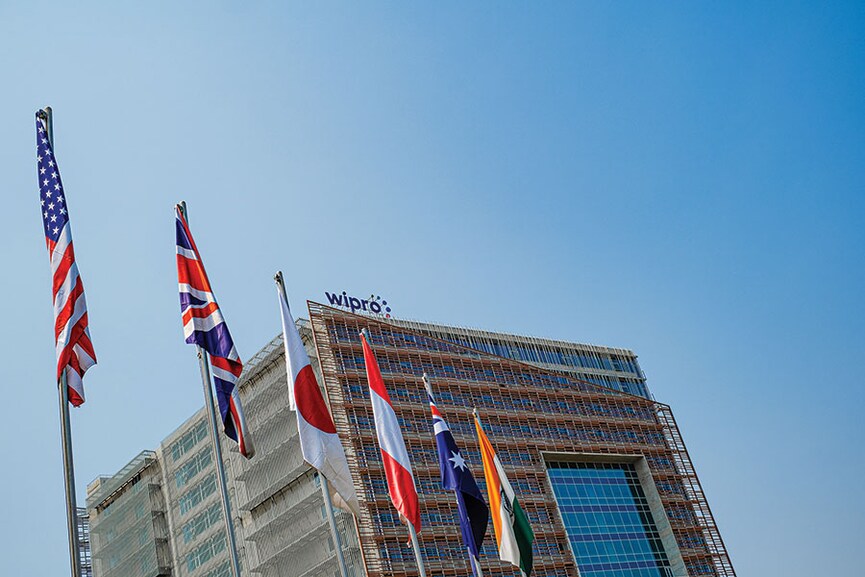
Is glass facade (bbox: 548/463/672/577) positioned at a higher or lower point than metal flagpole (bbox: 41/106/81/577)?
higher


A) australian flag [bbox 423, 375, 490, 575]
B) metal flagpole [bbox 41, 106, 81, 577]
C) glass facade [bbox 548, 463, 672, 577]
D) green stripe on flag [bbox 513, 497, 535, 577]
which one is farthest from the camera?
glass facade [bbox 548, 463, 672, 577]

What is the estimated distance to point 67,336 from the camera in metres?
21.2

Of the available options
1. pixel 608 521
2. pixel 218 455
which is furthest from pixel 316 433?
pixel 608 521

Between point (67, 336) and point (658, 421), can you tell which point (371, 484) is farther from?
point (67, 336)

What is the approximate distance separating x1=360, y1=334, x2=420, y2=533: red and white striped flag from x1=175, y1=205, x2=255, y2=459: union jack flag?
7050 millimetres

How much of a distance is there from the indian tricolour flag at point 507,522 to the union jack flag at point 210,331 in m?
12.8

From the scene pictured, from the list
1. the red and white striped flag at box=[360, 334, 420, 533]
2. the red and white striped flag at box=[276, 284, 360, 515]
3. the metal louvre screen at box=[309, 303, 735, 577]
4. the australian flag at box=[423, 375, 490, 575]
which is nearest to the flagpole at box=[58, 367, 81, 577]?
the red and white striped flag at box=[276, 284, 360, 515]

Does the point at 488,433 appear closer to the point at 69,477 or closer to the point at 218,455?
the point at 218,455

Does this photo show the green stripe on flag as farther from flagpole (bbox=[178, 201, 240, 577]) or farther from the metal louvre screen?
the metal louvre screen

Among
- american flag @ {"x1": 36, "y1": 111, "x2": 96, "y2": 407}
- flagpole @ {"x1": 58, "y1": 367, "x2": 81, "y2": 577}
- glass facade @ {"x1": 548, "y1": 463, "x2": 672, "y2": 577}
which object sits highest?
glass facade @ {"x1": 548, "y1": 463, "x2": 672, "y2": 577}

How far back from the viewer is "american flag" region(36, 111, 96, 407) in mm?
21219

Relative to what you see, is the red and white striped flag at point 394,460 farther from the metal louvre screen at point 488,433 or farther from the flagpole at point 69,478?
the metal louvre screen at point 488,433

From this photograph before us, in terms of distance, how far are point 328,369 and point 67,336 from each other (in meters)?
54.0

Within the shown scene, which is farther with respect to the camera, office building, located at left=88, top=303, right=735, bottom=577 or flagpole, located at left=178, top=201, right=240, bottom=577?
office building, located at left=88, top=303, right=735, bottom=577
